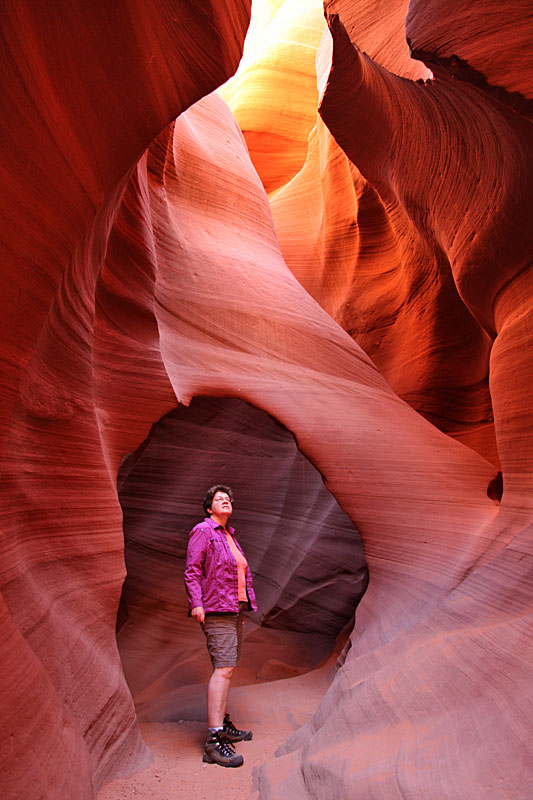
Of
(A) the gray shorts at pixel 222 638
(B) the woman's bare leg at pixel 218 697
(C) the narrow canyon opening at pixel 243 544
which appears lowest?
(C) the narrow canyon opening at pixel 243 544

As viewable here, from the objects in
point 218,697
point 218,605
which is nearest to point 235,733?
point 218,697

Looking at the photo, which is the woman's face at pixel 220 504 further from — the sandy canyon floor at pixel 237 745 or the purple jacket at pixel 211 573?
the sandy canyon floor at pixel 237 745

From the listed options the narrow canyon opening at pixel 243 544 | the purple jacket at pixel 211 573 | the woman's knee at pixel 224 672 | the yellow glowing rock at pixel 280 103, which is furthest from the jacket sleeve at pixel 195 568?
the yellow glowing rock at pixel 280 103

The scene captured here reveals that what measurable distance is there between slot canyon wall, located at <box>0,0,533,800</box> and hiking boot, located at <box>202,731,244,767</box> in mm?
227

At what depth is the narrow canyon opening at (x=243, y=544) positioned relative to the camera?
5.85 m

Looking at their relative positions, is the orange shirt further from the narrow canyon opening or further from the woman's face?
the narrow canyon opening

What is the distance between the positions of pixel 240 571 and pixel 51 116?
2.84 meters

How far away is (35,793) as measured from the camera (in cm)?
238

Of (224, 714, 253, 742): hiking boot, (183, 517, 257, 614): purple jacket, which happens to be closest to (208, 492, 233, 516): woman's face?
(183, 517, 257, 614): purple jacket

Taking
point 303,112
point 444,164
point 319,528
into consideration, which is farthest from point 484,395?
point 303,112

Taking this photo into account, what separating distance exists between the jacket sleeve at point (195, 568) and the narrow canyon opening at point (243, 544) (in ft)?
5.89

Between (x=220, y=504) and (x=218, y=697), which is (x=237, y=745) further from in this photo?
(x=220, y=504)

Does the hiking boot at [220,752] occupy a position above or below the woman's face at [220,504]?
below

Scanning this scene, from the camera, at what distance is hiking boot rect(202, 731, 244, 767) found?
3.47m
